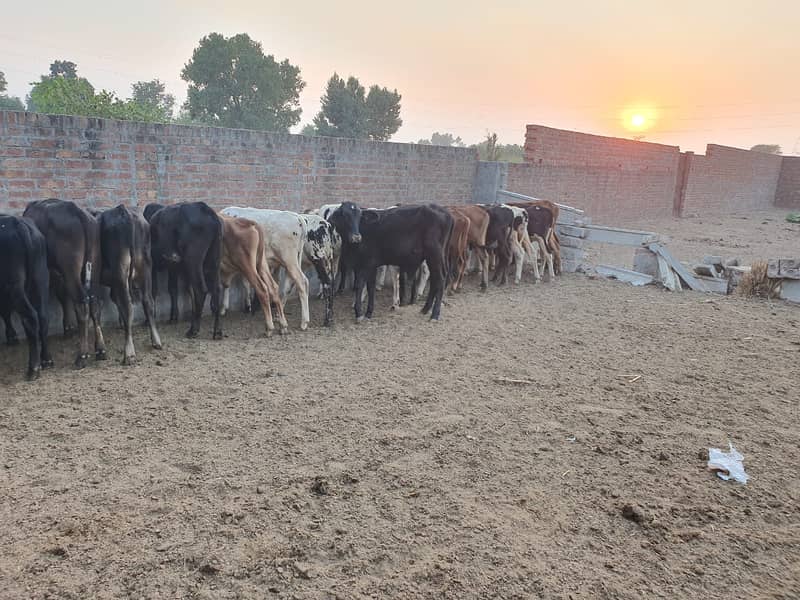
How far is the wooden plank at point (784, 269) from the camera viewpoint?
8.54 m

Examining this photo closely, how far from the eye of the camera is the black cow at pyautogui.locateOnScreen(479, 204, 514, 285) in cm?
920

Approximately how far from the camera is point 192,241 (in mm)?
5797

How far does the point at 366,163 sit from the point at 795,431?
7597 millimetres

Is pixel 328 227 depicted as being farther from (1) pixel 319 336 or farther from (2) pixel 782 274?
(2) pixel 782 274

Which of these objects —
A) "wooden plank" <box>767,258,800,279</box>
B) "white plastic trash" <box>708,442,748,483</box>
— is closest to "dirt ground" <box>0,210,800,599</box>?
"white plastic trash" <box>708,442,748,483</box>

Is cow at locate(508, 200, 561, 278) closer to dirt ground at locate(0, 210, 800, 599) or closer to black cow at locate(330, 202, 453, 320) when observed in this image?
black cow at locate(330, 202, 453, 320)

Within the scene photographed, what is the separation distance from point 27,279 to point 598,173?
1602 centimetres

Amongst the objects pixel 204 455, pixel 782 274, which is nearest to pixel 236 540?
pixel 204 455

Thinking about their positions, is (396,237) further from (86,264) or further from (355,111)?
(355,111)

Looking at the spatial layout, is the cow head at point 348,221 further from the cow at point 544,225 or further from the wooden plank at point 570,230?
the wooden plank at point 570,230

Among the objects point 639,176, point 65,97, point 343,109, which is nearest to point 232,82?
point 343,109

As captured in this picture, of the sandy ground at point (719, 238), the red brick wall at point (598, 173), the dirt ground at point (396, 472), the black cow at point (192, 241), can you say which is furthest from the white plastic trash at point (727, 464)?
the red brick wall at point (598, 173)

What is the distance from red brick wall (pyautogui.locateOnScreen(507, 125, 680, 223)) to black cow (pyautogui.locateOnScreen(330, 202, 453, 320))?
7.06 m

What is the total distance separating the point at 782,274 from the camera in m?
8.59
